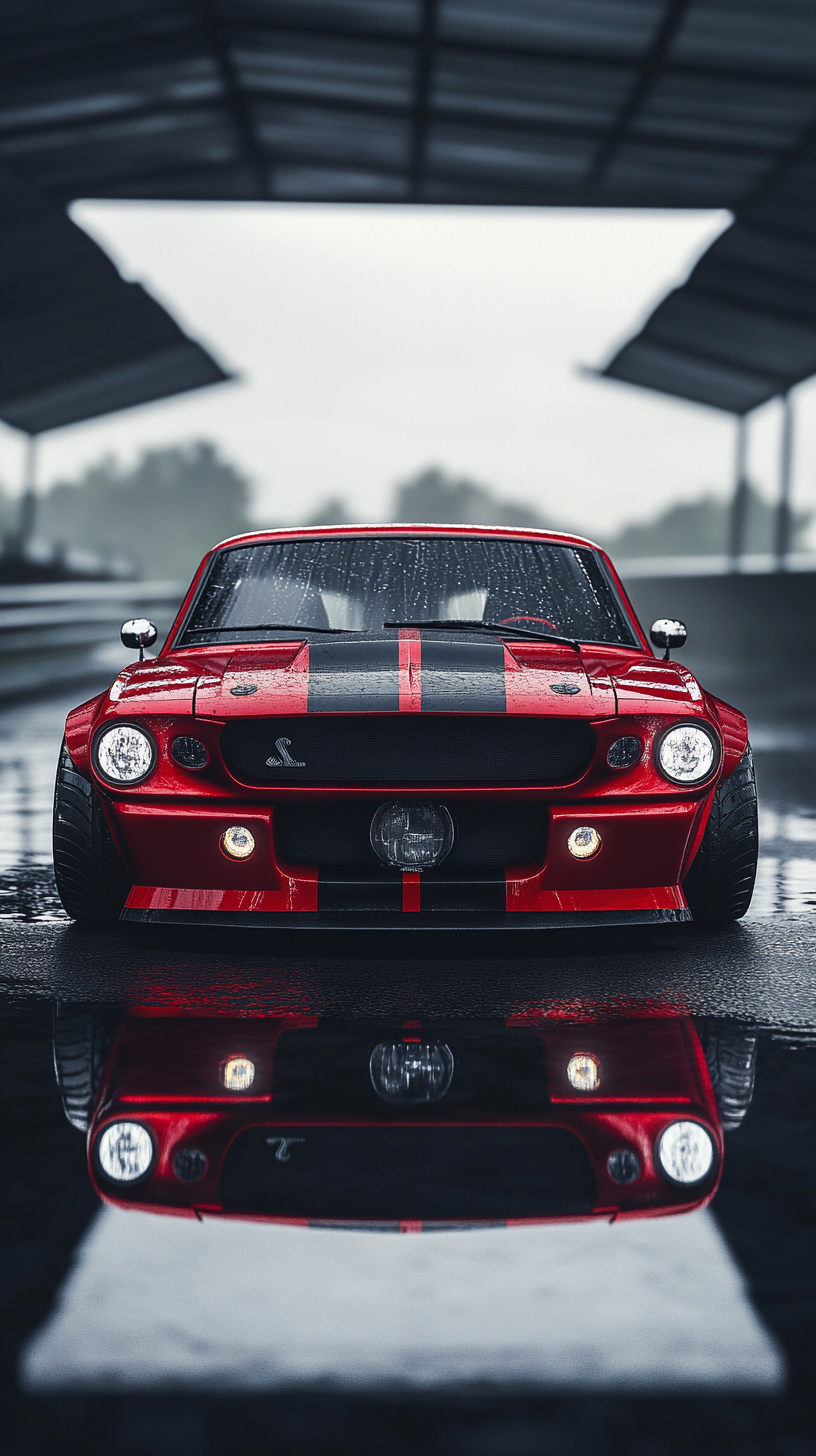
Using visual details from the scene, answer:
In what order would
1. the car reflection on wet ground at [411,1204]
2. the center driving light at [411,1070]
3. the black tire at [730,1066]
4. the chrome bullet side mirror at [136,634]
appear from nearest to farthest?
1. the car reflection on wet ground at [411,1204]
2. the black tire at [730,1066]
3. the center driving light at [411,1070]
4. the chrome bullet side mirror at [136,634]

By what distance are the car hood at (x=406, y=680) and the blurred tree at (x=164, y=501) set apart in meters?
115

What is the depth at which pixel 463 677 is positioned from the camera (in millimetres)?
4652

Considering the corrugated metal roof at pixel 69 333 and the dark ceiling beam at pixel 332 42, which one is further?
the corrugated metal roof at pixel 69 333

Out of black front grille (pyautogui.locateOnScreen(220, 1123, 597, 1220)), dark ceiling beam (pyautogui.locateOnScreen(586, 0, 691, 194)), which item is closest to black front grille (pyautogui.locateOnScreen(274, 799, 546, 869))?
black front grille (pyautogui.locateOnScreen(220, 1123, 597, 1220))

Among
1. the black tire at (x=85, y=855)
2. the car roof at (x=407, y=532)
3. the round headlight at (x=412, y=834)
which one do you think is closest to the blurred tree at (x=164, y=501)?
the car roof at (x=407, y=532)

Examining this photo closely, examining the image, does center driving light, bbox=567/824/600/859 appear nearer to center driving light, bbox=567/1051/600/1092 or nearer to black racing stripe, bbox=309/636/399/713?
black racing stripe, bbox=309/636/399/713

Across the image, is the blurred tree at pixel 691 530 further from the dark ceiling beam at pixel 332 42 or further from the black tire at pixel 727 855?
the black tire at pixel 727 855

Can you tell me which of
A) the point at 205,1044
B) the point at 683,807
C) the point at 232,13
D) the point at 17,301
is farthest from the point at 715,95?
the point at 205,1044

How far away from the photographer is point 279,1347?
2.06 metres

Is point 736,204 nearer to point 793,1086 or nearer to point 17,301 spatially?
point 17,301

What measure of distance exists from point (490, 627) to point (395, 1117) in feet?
8.09

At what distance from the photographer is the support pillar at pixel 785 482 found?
23312mm

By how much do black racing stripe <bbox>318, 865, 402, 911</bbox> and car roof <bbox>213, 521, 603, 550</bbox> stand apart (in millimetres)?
1758

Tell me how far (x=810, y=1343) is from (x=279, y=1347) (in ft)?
2.10
